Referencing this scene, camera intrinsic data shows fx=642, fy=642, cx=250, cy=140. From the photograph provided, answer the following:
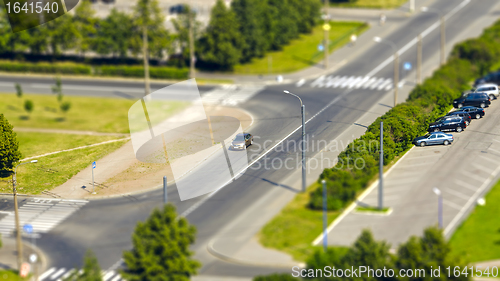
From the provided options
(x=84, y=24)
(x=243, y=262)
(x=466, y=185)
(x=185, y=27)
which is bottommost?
(x=243, y=262)

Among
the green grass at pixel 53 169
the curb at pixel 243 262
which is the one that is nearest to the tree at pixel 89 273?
the curb at pixel 243 262

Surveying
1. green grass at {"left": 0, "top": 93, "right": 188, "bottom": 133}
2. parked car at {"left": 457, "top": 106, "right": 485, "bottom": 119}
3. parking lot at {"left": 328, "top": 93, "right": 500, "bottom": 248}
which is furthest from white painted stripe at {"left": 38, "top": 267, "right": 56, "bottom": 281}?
parked car at {"left": 457, "top": 106, "right": 485, "bottom": 119}

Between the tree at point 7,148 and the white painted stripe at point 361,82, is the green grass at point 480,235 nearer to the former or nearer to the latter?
the white painted stripe at point 361,82

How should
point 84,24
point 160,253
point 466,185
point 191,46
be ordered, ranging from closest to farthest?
point 160,253
point 466,185
point 191,46
point 84,24

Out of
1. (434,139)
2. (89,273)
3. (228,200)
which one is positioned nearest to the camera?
(89,273)

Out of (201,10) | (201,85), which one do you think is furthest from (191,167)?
(201,10)

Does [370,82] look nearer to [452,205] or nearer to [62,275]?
[452,205]

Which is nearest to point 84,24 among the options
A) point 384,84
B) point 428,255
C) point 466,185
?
point 384,84

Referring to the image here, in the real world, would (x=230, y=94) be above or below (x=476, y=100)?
below
